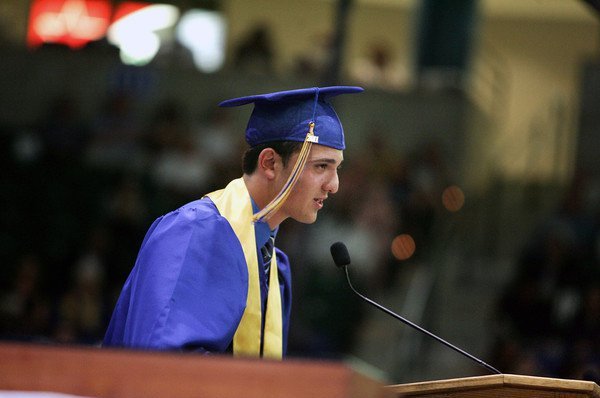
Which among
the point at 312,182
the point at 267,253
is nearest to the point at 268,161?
the point at 312,182

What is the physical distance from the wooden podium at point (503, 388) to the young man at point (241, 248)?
0.47 metres

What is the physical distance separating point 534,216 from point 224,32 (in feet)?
13.0

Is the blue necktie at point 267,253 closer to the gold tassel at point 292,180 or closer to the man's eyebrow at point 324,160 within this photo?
the gold tassel at point 292,180

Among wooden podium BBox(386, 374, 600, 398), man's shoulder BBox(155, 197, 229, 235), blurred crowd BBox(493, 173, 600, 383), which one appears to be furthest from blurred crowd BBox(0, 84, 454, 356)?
wooden podium BBox(386, 374, 600, 398)

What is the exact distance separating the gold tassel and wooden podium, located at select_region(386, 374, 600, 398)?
61 centimetres

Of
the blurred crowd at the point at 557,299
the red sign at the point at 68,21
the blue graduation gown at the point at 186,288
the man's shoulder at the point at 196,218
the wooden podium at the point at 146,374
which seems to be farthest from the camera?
the red sign at the point at 68,21

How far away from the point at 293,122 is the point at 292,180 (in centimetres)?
16

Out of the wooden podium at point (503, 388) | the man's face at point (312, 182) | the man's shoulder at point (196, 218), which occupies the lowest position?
the wooden podium at point (503, 388)

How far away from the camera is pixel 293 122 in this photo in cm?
312

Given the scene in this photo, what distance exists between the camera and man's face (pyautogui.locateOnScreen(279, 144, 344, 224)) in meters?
3.08

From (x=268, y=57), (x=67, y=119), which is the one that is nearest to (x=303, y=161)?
(x=67, y=119)

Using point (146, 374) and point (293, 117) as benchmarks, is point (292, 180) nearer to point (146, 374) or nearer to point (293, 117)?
point (293, 117)

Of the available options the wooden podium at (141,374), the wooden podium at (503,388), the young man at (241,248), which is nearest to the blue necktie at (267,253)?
the young man at (241,248)

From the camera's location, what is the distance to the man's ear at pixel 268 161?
10.2 ft
